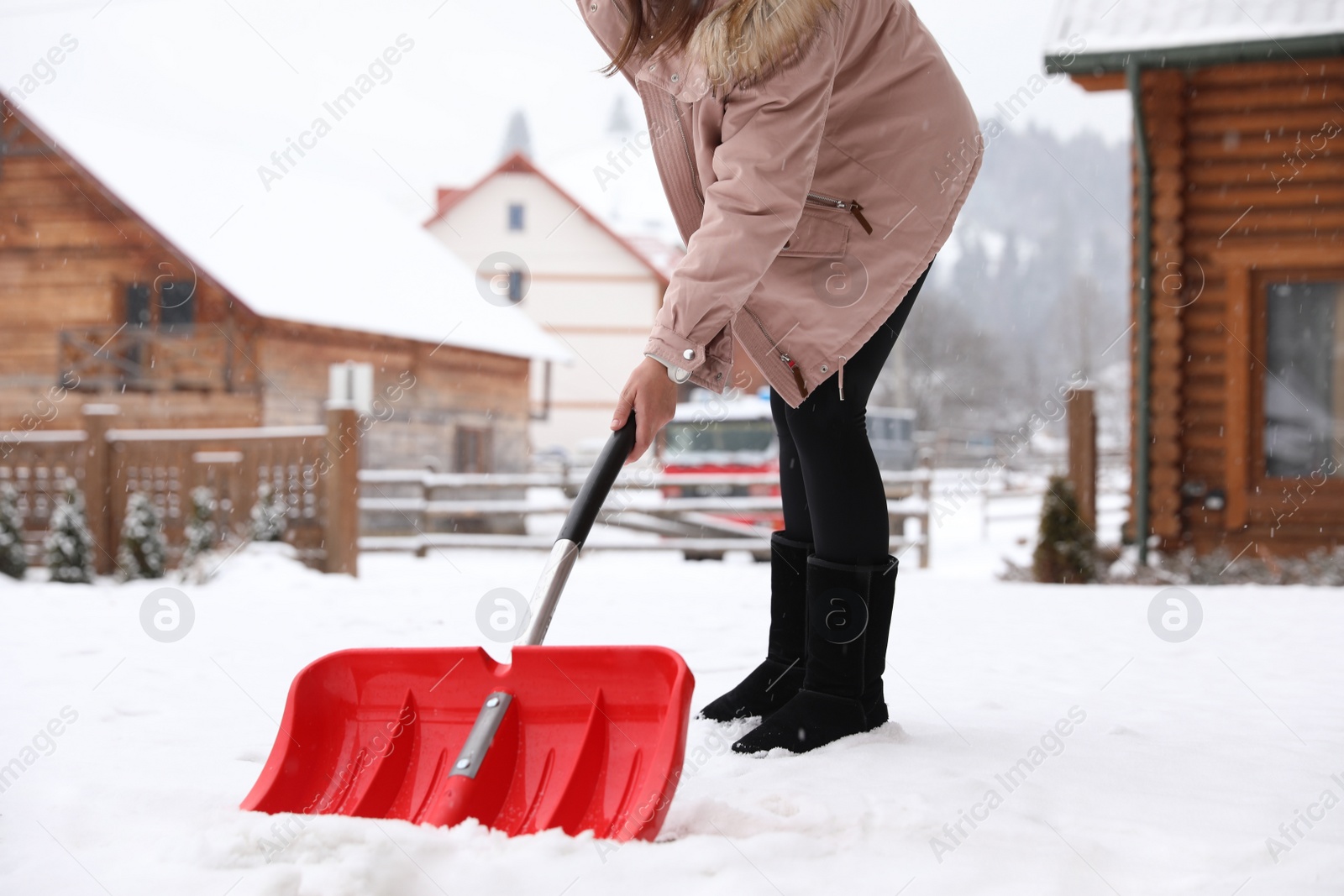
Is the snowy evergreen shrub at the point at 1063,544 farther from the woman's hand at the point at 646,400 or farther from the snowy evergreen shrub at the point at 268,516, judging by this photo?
the woman's hand at the point at 646,400

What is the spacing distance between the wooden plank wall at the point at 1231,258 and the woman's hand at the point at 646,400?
5.40 metres

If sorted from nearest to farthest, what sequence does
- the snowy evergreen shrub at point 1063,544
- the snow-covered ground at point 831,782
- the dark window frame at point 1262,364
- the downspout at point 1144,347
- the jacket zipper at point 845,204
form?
the snow-covered ground at point 831,782, the jacket zipper at point 845,204, the snowy evergreen shrub at point 1063,544, the dark window frame at point 1262,364, the downspout at point 1144,347

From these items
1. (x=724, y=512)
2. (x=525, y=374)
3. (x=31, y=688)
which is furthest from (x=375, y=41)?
(x=31, y=688)

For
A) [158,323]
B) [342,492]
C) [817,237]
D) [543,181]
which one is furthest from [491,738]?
[543,181]

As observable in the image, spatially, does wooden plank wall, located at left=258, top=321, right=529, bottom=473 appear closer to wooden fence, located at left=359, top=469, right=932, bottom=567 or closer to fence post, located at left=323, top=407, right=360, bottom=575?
wooden fence, located at left=359, top=469, right=932, bottom=567

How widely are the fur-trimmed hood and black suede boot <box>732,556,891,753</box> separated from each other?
0.80 meters

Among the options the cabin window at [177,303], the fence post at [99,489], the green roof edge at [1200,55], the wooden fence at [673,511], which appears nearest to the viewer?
the green roof edge at [1200,55]

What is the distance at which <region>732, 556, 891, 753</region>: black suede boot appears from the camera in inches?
65.3

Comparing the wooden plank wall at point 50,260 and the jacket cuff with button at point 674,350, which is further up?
the wooden plank wall at point 50,260

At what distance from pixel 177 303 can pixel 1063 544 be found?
9.93 m

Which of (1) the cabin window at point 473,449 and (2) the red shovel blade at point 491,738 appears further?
(1) the cabin window at point 473,449

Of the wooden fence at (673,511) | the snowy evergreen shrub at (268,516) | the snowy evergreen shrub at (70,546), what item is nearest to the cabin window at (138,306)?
the wooden fence at (673,511)

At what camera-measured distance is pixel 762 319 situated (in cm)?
165

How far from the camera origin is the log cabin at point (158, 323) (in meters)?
11.1
